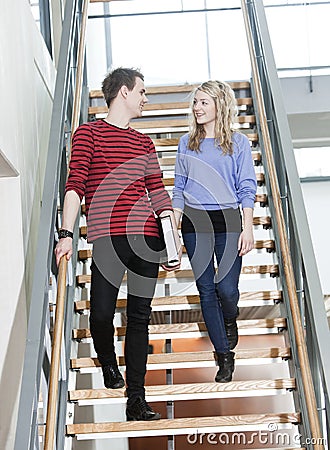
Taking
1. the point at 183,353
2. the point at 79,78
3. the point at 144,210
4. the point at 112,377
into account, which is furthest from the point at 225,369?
the point at 79,78

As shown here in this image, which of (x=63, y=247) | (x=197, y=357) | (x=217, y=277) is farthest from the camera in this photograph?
(x=197, y=357)

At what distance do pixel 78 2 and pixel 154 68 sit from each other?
2.33 m

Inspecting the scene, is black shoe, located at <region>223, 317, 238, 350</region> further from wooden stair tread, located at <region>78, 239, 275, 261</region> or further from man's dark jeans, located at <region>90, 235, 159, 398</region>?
wooden stair tread, located at <region>78, 239, 275, 261</region>

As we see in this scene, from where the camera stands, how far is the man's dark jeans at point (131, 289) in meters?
3.71

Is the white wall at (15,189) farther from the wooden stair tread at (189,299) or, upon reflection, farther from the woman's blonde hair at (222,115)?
the woman's blonde hair at (222,115)

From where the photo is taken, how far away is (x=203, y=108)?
418cm

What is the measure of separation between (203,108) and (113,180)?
66 cm

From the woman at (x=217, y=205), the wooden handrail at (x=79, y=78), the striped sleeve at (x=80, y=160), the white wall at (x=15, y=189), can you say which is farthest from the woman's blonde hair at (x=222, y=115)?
the wooden handrail at (x=79, y=78)

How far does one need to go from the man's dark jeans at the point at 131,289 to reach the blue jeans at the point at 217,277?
0.33m

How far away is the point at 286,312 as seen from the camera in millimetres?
4387

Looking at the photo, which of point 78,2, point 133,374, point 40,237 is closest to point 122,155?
point 40,237

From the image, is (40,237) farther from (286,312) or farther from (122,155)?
(286,312)

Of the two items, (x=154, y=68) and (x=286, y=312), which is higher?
(x=154, y=68)

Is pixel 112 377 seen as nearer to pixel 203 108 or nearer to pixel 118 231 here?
pixel 118 231
